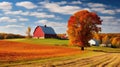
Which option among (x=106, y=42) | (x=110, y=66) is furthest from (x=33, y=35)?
(x=110, y=66)

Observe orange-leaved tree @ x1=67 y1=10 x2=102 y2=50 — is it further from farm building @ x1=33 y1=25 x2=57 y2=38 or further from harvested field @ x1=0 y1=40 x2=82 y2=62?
farm building @ x1=33 y1=25 x2=57 y2=38

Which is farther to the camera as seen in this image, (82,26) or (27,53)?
(82,26)

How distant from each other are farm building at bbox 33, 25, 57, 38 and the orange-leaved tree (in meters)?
62.3

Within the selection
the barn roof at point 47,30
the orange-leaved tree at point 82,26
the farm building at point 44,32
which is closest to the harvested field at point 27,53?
the orange-leaved tree at point 82,26

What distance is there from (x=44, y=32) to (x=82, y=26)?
63366 mm

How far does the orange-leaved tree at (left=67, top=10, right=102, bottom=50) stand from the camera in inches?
2544

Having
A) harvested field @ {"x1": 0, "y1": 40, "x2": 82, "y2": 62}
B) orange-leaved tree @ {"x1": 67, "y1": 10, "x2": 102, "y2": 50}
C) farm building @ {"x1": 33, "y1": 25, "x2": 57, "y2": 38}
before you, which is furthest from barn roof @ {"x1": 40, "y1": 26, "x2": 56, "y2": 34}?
harvested field @ {"x1": 0, "y1": 40, "x2": 82, "y2": 62}

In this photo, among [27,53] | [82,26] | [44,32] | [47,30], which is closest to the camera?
[27,53]

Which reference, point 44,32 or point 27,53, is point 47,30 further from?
point 27,53

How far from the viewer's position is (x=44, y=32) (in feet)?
417

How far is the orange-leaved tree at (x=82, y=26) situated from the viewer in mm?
64625

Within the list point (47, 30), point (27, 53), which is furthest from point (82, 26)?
point (47, 30)

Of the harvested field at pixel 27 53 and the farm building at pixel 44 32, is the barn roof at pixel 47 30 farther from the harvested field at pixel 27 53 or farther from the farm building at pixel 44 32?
the harvested field at pixel 27 53

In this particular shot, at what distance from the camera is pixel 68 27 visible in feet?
216
